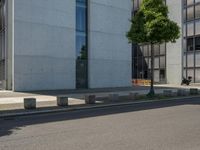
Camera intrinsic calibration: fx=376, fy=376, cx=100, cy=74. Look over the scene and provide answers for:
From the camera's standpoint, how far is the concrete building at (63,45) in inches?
1287

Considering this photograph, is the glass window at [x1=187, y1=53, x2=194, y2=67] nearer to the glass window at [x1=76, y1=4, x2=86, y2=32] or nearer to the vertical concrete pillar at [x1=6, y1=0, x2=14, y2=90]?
the glass window at [x1=76, y1=4, x2=86, y2=32]

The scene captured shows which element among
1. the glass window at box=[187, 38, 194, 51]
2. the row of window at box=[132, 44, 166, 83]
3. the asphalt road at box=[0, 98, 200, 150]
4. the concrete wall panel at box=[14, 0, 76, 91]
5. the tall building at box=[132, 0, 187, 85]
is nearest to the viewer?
the asphalt road at box=[0, 98, 200, 150]

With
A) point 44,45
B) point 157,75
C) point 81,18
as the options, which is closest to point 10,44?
point 44,45

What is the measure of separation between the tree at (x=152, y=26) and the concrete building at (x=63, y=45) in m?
10.3

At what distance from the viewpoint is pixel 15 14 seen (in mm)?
32188

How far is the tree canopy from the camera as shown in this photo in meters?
25.5

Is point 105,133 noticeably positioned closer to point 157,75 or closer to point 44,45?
point 44,45

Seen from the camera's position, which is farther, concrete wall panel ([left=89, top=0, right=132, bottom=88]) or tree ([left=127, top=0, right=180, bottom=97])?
concrete wall panel ([left=89, top=0, right=132, bottom=88])

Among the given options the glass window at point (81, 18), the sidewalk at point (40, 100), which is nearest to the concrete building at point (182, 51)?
the glass window at point (81, 18)

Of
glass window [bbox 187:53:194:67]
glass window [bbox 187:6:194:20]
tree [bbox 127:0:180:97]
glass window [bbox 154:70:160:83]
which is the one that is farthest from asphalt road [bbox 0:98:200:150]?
glass window [bbox 154:70:160:83]

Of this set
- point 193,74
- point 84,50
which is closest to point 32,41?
point 84,50

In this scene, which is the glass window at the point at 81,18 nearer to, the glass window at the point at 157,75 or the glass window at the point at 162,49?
the glass window at the point at 162,49

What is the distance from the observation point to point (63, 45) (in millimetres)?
35625

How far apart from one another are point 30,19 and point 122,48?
1242 centimetres
